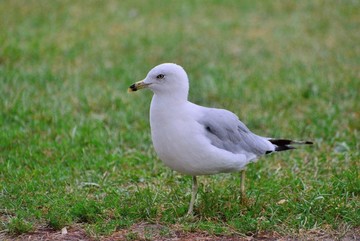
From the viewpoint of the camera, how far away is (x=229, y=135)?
4.65 m

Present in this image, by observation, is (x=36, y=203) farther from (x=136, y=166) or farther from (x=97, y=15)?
(x=97, y=15)

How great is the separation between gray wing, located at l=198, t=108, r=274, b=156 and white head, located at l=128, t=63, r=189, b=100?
23 cm

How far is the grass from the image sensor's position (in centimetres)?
464

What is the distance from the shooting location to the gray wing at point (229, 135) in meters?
4.52

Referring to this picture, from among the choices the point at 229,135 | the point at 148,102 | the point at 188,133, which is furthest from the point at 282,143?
the point at 148,102

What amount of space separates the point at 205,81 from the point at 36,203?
3.58 m

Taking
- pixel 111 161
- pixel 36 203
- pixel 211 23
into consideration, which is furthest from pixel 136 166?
pixel 211 23

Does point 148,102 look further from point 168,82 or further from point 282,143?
point 168,82

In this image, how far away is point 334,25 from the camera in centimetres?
1016

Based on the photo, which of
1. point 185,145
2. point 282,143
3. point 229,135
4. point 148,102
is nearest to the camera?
point 185,145

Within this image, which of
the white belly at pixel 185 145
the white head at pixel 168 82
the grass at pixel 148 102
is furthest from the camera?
the grass at pixel 148 102

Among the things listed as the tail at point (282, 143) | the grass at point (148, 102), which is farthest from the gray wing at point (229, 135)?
the grass at point (148, 102)

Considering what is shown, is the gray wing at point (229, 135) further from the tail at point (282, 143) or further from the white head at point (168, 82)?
the white head at point (168, 82)

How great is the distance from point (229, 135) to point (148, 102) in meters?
2.77
